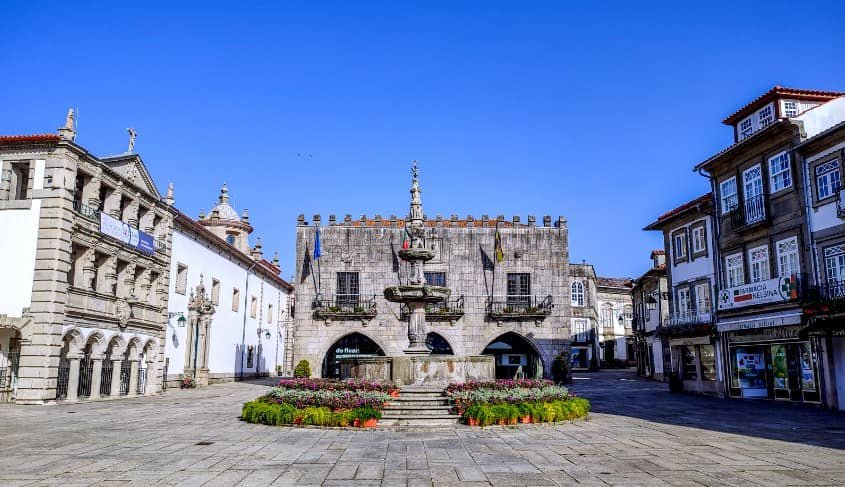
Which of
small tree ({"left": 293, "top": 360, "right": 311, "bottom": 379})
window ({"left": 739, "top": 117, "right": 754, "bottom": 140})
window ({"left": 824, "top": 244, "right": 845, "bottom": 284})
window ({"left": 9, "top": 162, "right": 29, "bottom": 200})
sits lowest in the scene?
small tree ({"left": 293, "top": 360, "right": 311, "bottom": 379})

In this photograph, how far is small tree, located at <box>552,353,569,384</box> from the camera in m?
34.0

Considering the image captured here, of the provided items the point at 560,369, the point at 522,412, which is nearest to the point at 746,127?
the point at 560,369

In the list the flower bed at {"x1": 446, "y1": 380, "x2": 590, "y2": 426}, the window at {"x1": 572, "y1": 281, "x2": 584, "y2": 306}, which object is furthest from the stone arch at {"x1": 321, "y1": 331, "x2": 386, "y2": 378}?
the window at {"x1": 572, "y1": 281, "x2": 584, "y2": 306}

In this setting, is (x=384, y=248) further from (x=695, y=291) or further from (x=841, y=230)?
(x=841, y=230)

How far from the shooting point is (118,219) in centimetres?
2577

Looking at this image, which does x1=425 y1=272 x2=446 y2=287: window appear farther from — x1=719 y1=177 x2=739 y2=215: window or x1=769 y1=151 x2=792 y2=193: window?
x1=769 y1=151 x2=792 y2=193: window

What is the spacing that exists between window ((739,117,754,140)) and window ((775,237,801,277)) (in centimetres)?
520

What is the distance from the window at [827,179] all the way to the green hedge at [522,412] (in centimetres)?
1252

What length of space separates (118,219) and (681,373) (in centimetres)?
2662

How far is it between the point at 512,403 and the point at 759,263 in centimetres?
1484

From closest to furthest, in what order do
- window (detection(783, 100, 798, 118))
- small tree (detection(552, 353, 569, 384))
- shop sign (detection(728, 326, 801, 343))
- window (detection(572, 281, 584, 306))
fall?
shop sign (detection(728, 326, 801, 343)) → window (detection(783, 100, 798, 118)) → small tree (detection(552, 353, 569, 384)) → window (detection(572, 281, 584, 306))

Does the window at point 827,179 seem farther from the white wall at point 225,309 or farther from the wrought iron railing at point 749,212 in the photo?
the white wall at point 225,309

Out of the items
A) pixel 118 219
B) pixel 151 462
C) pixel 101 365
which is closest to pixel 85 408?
pixel 101 365

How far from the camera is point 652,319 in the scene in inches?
1729
